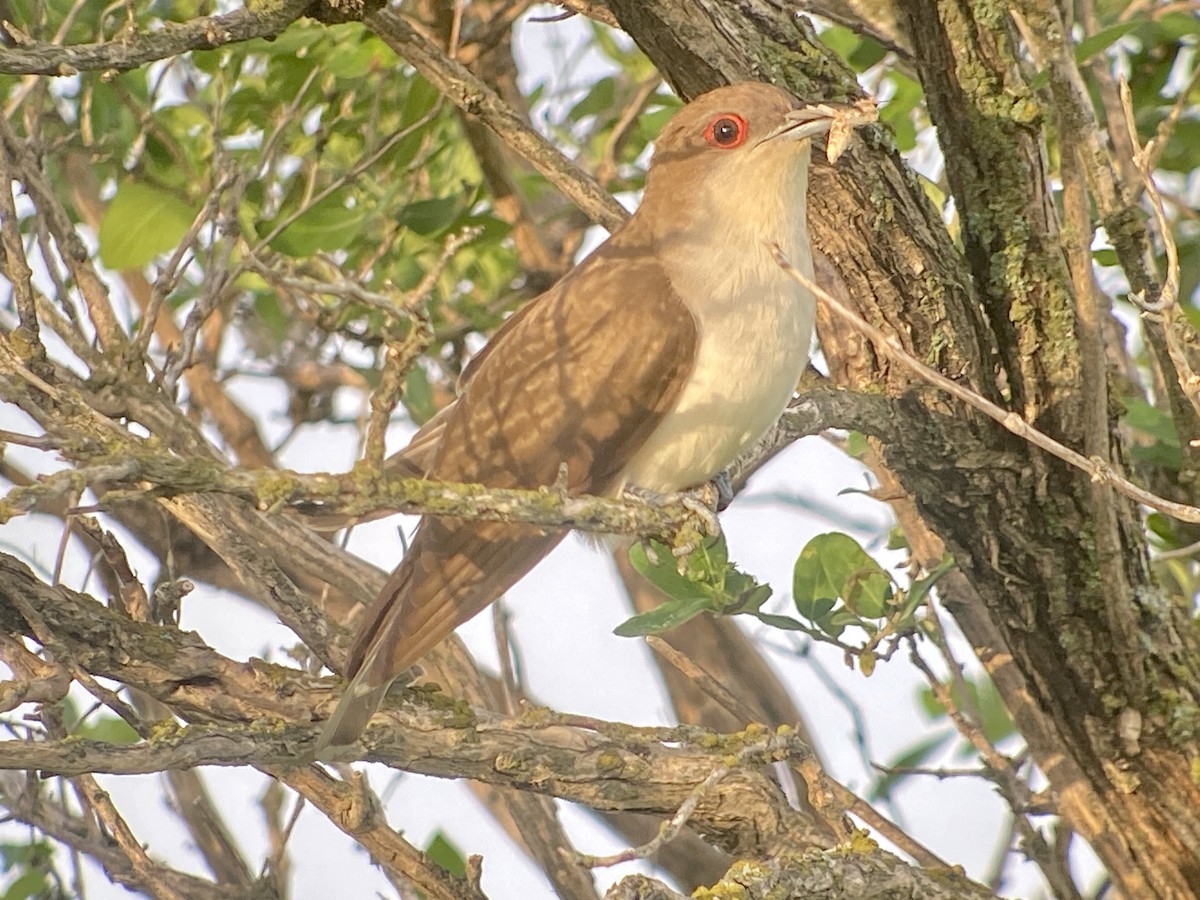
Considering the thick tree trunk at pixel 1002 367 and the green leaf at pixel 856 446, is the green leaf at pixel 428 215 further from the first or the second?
the green leaf at pixel 856 446

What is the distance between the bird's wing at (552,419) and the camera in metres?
2.41

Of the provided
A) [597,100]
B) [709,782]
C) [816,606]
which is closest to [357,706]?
[709,782]

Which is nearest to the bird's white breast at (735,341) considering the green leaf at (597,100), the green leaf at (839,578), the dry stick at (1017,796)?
the green leaf at (839,578)

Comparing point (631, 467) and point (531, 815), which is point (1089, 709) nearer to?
point (631, 467)

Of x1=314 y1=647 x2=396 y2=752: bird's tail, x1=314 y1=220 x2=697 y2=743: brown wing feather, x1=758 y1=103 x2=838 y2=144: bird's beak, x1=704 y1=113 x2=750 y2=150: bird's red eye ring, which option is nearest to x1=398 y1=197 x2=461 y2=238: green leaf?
x1=314 y1=220 x2=697 y2=743: brown wing feather

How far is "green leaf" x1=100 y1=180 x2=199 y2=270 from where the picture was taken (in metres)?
2.90

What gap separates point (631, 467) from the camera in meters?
2.54

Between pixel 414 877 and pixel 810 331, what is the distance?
1.06 m

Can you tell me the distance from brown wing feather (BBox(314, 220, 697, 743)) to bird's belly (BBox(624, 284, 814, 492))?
32mm

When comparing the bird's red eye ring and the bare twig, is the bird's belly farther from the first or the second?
the bare twig

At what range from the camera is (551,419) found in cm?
247

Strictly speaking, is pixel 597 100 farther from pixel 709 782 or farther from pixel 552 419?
pixel 709 782

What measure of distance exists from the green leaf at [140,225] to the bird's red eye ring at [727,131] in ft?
3.50

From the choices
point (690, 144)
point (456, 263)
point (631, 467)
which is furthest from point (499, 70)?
point (631, 467)
